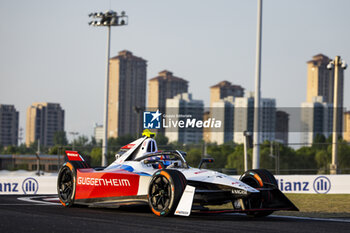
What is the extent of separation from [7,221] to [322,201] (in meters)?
10.2

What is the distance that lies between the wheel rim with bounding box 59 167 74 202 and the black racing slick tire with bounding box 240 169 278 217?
13.1 ft

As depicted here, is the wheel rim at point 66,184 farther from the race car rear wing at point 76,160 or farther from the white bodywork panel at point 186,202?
the white bodywork panel at point 186,202

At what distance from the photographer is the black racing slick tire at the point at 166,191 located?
11.0 meters

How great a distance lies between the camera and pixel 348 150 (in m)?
81.5

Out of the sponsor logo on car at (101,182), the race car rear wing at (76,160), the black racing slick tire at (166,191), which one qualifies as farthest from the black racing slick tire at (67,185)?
the black racing slick tire at (166,191)

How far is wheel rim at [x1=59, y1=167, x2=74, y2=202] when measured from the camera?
14.1 m

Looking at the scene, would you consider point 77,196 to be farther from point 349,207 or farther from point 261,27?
point 261,27

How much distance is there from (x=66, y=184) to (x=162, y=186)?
3619 millimetres

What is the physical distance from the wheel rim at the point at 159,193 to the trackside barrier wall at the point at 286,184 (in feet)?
33.4

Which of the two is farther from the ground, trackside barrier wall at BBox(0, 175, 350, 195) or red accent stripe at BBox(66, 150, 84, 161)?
red accent stripe at BBox(66, 150, 84, 161)

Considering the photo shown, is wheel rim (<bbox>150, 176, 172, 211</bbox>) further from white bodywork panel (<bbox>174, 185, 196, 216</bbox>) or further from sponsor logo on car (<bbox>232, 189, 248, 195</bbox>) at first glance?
sponsor logo on car (<bbox>232, 189, 248, 195</bbox>)

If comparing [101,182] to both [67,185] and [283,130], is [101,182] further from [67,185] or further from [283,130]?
[283,130]

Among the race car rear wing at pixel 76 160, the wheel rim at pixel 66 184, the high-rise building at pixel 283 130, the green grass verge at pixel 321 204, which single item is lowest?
the green grass verge at pixel 321 204

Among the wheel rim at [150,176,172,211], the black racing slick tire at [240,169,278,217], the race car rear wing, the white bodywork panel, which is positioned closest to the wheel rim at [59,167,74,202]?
A: the race car rear wing
